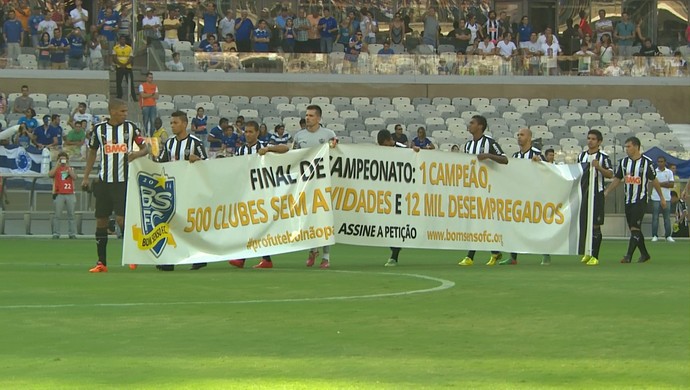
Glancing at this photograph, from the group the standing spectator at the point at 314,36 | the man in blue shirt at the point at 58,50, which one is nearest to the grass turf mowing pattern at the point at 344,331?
the man in blue shirt at the point at 58,50

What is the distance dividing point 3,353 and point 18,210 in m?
21.4

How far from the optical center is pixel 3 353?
9250 millimetres

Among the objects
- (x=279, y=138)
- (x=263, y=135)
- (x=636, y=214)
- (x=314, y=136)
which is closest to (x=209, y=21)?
(x=263, y=135)

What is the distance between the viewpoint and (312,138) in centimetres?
1798

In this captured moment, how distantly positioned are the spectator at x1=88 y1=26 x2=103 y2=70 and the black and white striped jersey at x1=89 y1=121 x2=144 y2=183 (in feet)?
76.1

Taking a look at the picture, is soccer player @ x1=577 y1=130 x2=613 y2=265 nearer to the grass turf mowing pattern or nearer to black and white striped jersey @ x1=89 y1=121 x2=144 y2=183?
the grass turf mowing pattern

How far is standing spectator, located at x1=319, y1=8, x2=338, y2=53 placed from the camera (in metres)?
42.2

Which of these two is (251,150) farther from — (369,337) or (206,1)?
(206,1)

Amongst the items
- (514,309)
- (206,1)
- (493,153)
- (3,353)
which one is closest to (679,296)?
(514,309)

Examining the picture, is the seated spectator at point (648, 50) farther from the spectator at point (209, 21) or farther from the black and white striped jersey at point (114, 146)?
the black and white striped jersey at point (114, 146)

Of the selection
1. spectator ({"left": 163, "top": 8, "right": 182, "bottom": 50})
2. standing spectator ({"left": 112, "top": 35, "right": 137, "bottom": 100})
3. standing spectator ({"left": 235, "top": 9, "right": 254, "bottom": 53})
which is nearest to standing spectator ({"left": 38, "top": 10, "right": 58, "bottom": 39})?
spectator ({"left": 163, "top": 8, "right": 182, "bottom": 50})

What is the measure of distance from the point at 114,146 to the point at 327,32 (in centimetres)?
2596

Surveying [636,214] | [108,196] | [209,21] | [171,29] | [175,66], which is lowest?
[636,214]

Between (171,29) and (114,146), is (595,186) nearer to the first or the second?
(114,146)
